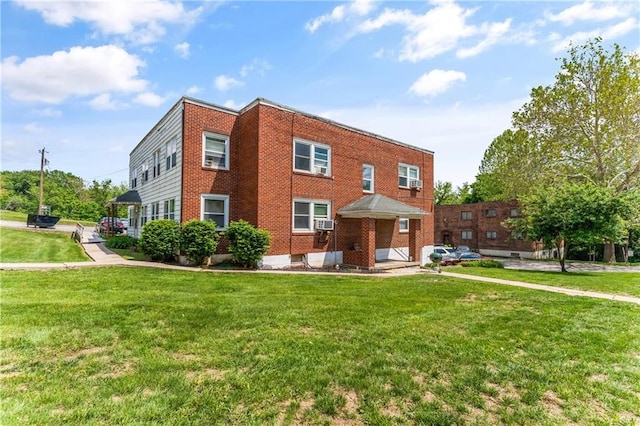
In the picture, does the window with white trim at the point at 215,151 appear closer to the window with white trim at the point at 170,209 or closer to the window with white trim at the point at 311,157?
the window with white trim at the point at 170,209

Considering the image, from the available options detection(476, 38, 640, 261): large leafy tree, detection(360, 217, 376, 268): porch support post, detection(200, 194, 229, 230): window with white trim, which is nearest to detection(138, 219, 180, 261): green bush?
detection(200, 194, 229, 230): window with white trim

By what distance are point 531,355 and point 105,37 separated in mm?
14426

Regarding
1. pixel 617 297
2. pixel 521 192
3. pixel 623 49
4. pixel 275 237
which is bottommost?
pixel 617 297

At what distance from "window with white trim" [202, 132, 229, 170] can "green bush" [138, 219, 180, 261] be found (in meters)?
2.98

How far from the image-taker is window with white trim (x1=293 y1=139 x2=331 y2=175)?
1445 cm

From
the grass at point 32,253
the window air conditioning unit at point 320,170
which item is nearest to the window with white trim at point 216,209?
the window air conditioning unit at point 320,170

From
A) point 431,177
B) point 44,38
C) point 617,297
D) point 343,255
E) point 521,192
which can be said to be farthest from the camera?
point 521,192

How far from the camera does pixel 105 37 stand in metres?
10.6

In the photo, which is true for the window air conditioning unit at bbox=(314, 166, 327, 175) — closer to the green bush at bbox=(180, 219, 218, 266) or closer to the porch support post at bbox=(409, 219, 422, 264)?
the green bush at bbox=(180, 219, 218, 266)

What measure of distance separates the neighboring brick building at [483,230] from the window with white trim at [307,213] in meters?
27.2

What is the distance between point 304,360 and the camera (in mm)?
3963

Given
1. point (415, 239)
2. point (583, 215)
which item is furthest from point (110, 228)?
point (583, 215)

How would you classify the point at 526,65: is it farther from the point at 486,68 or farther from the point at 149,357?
the point at 149,357

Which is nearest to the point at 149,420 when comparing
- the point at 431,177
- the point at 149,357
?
the point at 149,357
